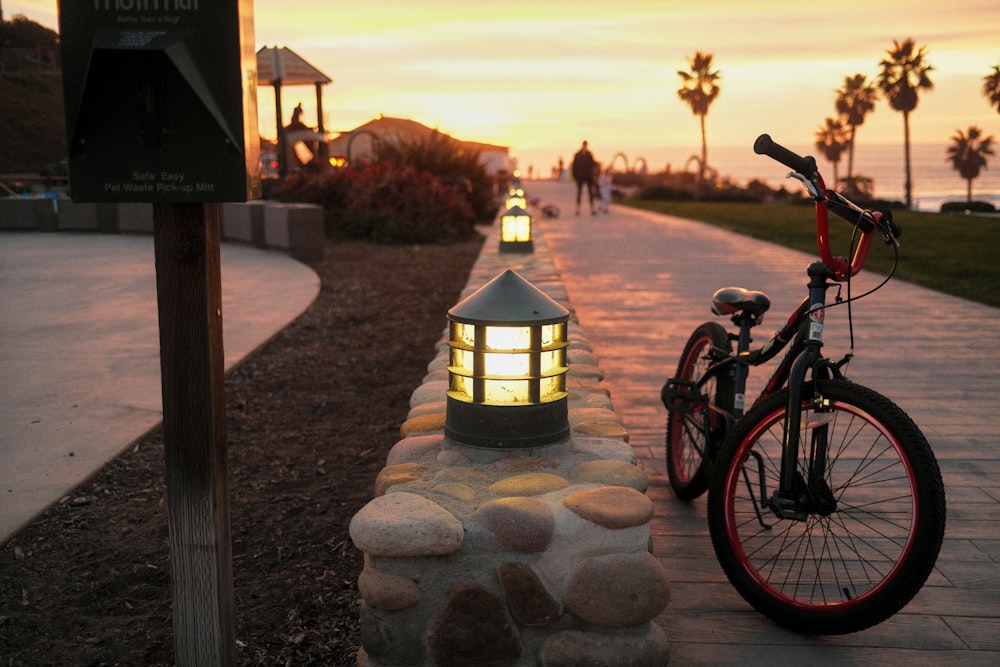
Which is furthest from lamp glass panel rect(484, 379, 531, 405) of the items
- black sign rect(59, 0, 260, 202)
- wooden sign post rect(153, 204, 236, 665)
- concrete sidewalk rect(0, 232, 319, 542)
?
concrete sidewalk rect(0, 232, 319, 542)

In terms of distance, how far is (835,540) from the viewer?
372cm

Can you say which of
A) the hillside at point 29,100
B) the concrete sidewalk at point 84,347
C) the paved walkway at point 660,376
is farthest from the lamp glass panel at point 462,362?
the hillside at point 29,100

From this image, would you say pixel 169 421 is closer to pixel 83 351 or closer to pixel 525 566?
pixel 525 566

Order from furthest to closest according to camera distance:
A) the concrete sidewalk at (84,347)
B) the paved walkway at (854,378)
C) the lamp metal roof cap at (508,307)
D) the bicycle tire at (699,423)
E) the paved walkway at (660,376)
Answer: the concrete sidewalk at (84,347) < the bicycle tire at (699,423) < the lamp metal roof cap at (508,307) < the paved walkway at (660,376) < the paved walkway at (854,378)

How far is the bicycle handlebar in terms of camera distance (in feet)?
9.66

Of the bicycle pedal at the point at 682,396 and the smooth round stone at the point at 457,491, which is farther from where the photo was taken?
the bicycle pedal at the point at 682,396

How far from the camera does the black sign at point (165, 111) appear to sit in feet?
7.83

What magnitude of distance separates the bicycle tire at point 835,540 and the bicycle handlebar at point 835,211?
37cm

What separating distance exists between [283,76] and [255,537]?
65.3ft

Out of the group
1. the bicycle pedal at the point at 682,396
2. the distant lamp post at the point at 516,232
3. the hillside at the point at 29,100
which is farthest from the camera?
the hillside at the point at 29,100

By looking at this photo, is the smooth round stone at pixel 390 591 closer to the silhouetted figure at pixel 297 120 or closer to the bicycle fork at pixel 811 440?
the bicycle fork at pixel 811 440

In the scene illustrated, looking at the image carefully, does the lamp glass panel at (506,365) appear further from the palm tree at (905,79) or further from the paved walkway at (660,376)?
the palm tree at (905,79)

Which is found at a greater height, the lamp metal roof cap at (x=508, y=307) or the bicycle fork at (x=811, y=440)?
the lamp metal roof cap at (x=508, y=307)

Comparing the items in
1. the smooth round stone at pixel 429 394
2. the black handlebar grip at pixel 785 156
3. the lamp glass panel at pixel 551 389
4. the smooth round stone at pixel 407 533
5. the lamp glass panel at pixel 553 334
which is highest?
the black handlebar grip at pixel 785 156
